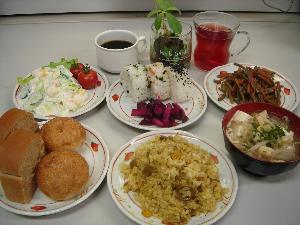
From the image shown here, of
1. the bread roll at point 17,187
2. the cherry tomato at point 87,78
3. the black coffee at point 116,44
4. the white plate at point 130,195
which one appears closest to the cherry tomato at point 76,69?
the cherry tomato at point 87,78

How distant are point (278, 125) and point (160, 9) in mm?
650

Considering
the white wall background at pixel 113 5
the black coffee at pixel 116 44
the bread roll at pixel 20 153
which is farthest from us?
the white wall background at pixel 113 5

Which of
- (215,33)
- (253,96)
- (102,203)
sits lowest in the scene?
(102,203)

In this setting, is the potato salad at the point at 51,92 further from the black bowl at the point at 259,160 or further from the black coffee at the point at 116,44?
the black bowl at the point at 259,160

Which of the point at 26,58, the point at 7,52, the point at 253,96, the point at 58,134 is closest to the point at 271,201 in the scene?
the point at 253,96

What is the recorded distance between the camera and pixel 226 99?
1378 millimetres

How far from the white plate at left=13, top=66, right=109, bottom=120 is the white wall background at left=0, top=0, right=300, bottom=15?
57 centimetres

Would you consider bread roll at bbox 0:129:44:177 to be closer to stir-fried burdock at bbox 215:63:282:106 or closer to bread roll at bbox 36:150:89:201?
bread roll at bbox 36:150:89:201

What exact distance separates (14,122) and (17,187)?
0.21m

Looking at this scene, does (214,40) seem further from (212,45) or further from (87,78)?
(87,78)

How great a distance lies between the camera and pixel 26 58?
163 centimetres

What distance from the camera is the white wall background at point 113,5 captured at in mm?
1870

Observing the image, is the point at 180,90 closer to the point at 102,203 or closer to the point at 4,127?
the point at 102,203

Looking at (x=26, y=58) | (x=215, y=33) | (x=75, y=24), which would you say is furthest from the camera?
(x=75, y=24)
